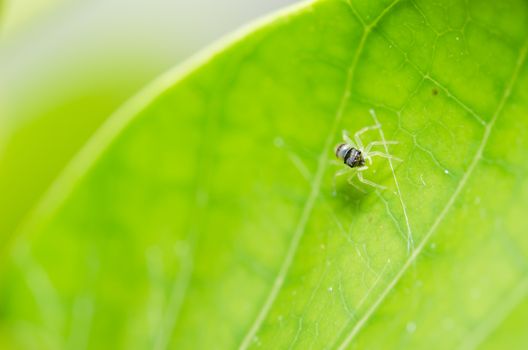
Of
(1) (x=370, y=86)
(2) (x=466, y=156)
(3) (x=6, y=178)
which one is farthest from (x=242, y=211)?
(3) (x=6, y=178)

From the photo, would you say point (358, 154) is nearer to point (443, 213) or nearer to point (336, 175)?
point (336, 175)

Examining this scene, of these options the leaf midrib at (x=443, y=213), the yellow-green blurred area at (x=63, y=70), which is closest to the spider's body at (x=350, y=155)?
the leaf midrib at (x=443, y=213)

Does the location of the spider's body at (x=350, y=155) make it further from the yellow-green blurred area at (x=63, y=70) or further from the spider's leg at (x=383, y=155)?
the yellow-green blurred area at (x=63, y=70)

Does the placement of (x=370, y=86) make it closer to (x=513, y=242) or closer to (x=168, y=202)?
(x=513, y=242)

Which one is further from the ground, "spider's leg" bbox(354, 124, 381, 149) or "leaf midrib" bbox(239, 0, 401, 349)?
"spider's leg" bbox(354, 124, 381, 149)

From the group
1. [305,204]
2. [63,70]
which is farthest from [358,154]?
[63,70]

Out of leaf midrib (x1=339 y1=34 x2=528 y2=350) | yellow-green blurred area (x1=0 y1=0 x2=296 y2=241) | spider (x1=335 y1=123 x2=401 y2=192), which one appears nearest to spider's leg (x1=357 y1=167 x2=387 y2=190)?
spider (x1=335 y1=123 x2=401 y2=192)

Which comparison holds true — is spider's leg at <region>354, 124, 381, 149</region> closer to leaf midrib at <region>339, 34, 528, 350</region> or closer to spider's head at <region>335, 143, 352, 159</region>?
spider's head at <region>335, 143, 352, 159</region>
